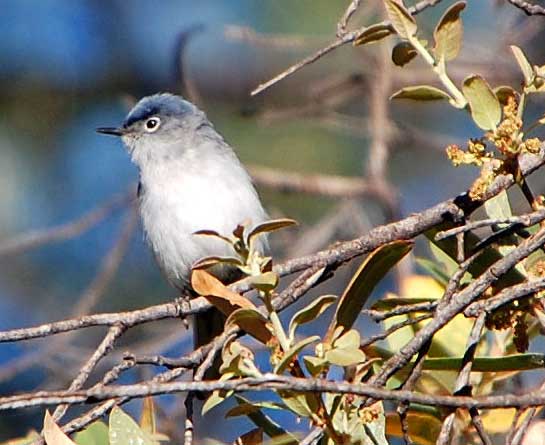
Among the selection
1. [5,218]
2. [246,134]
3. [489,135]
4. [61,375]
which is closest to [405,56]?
[489,135]

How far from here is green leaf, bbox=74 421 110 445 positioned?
1717 millimetres

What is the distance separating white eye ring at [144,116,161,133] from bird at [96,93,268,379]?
21 cm

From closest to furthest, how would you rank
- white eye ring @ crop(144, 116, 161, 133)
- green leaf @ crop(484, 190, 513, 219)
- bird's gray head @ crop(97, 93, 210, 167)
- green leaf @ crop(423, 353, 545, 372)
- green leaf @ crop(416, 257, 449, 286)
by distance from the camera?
green leaf @ crop(423, 353, 545, 372) → green leaf @ crop(484, 190, 513, 219) → green leaf @ crop(416, 257, 449, 286) → bird's gray head @ crop(97, 93, 210, 167) → white eye ring @ crop(144, 116, 161, 133)

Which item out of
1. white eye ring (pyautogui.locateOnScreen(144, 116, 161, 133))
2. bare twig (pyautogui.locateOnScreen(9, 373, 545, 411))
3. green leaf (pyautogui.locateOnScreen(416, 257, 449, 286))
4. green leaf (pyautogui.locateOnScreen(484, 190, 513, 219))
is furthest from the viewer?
white eye ring (pyautogui.locateOnScreen(144, 116, 161, 133))

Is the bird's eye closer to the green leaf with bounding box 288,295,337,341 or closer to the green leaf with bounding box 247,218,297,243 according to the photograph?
the green leaf with bounding box 247,218,297,243

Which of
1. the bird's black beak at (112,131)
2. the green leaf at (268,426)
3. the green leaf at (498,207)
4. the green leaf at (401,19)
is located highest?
the bird's black beak at (112,131)

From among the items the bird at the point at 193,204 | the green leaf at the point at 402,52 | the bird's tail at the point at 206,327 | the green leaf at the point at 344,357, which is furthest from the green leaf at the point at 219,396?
the bird's tail at the point at 206,327

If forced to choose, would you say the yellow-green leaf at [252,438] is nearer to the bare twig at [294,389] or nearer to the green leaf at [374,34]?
the bare twig at [294,389]

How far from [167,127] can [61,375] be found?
1.57m

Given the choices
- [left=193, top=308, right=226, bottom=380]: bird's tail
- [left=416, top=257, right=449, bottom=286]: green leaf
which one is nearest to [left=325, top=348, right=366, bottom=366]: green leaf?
[left=416, top=257, right=449, bottom=286]: green leaf

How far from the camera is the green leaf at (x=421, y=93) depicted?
1.59 metres

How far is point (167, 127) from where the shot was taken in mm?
4680

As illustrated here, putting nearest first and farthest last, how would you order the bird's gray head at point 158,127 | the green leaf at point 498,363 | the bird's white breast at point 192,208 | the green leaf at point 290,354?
the green leaf at point 290,354 < the green leaf at point 498,363 < the bird's white breast at point 192,208 < the bird's gray head at point 158,127

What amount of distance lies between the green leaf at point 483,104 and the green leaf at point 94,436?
0.74 m
